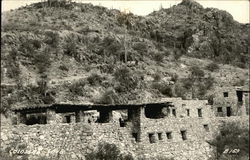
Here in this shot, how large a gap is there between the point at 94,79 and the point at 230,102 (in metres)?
17.7

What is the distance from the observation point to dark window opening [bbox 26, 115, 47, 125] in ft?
121

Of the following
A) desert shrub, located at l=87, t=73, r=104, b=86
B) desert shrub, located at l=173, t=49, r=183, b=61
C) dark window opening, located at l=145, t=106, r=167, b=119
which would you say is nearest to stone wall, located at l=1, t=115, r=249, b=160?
A: dark window opening, located at l=145, t=106, r=167, b=119

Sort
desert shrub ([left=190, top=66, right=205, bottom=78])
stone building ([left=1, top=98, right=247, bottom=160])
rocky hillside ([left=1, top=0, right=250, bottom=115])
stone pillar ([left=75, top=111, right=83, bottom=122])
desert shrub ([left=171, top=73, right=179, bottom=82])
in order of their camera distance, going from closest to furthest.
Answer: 1. stone building ([left=1, top=98, right=247, bottom=160])
2. stone pillar ([left=75, top=111, right=83, bottom=122])
3. rocky hillside ([left=1, top=0, right=250, bottom=115])
4. desert shrub ([left=171, top=73, right=179, bottom=82])
5. desert shrub ([left=190, top=66, right=205, bottom=78])

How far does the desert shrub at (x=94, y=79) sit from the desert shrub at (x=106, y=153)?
27483 mm

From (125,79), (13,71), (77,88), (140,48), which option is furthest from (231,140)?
(140,48)

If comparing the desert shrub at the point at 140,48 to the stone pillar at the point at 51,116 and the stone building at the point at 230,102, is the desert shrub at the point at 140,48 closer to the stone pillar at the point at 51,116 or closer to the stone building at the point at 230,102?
the stone building at the point at 230,102

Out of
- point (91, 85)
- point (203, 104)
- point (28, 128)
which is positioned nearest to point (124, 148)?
point (28, 128)

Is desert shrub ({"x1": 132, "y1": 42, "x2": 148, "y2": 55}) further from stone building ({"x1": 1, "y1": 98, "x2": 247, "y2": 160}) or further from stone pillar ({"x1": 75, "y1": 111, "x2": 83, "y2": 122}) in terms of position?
stone pillar ({"x1": 75, "y1": 111, "x2": 83, "y2": 122})

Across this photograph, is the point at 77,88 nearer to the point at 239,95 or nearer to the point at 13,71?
the point at 13,71

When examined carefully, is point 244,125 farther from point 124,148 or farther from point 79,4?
point 79,4

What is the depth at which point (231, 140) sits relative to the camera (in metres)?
40.5

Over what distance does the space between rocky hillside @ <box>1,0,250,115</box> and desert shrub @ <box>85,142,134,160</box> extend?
63.8 ft

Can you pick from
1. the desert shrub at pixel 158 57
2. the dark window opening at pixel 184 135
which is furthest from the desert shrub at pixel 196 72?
the dark window opening at pixel 184 135

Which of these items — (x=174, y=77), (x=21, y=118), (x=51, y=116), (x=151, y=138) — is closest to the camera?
(x=51, y=116)
